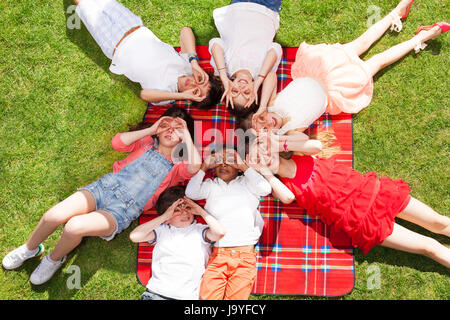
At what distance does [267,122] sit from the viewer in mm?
3383

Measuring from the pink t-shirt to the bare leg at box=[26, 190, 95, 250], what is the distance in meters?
0.42

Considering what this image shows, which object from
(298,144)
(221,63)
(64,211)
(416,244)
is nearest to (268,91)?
(221,63)

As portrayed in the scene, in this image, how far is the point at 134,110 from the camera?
404cm

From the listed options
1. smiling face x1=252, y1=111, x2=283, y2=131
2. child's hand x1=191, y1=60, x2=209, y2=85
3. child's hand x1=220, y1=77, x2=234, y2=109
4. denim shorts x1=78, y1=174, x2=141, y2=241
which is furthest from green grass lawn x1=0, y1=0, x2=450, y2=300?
smiling face x1=252, y1=111, x2=283, y2=131

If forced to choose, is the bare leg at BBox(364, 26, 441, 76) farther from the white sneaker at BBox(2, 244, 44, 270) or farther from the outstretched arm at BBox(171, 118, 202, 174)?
the white sneaker at BBox(2, 244, 44, 270)

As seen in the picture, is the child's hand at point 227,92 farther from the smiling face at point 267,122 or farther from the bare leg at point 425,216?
the bare leg at point 425,216

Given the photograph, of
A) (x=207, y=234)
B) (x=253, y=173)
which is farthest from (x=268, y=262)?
(x=253, y=173)

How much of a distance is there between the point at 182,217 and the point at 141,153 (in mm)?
791

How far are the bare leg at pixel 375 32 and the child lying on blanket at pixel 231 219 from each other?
1779 millimetres

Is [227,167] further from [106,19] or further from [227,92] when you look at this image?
[106,19]

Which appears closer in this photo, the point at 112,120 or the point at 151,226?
the point at 151,226

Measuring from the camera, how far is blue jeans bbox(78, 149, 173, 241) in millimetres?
3406
